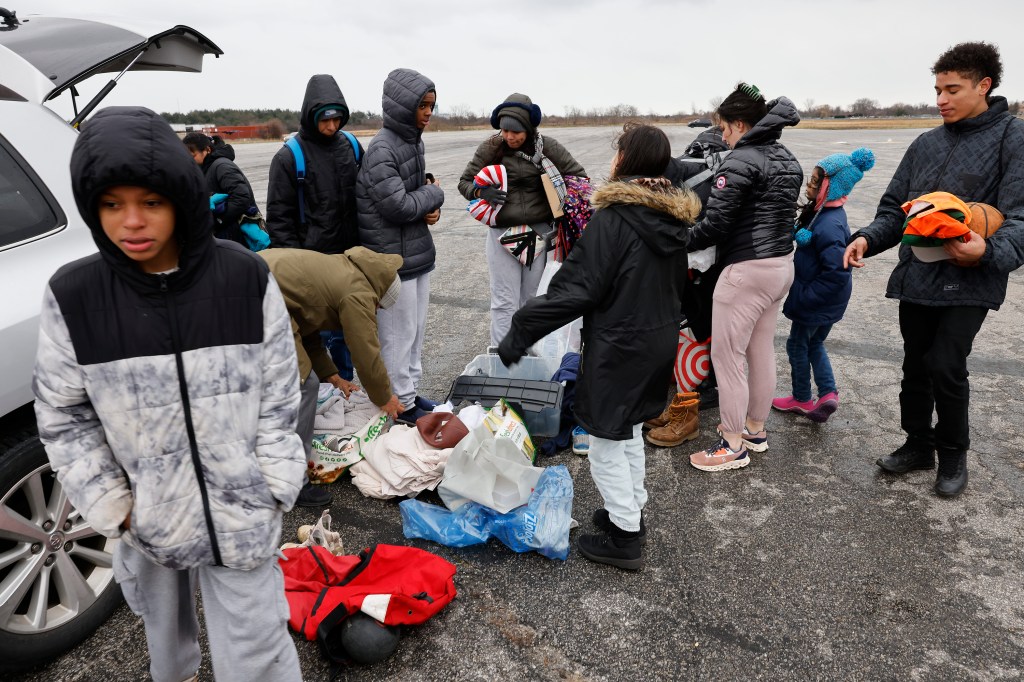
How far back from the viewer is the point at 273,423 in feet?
5.92

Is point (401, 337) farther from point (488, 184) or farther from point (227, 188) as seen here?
point (227, 188)

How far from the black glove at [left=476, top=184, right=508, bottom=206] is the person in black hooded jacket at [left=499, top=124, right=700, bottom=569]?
5.48ft

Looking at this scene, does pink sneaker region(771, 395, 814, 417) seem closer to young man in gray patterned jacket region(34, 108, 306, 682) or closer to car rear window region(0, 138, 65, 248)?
young man in gray patterned jacket region(34, 108, 306, 682)

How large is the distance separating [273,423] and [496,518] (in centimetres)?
150

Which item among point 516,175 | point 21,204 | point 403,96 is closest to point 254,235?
point 403,96

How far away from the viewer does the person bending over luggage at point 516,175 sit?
14.4 feet

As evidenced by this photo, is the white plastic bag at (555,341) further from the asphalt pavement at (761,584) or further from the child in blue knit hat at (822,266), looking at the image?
the child in blue knit hat at (822,266)

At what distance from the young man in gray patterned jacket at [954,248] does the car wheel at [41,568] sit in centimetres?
376

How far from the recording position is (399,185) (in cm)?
386

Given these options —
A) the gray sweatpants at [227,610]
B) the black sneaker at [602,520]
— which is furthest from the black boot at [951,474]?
the gray sweatpants at [227,610]

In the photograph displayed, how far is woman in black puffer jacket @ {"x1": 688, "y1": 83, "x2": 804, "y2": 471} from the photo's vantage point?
3.39 m

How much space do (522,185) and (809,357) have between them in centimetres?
226

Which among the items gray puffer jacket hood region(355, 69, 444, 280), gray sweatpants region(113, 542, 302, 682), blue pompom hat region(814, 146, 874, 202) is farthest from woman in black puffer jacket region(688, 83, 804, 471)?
gray sweatpants region(113, 542, 302, 682)

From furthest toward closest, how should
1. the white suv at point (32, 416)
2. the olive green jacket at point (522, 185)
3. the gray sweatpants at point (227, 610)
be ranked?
the olive green jacket at point (522, 185) → the white suv at point (32, 416) → the gray sweatpants at point (227, 610)
